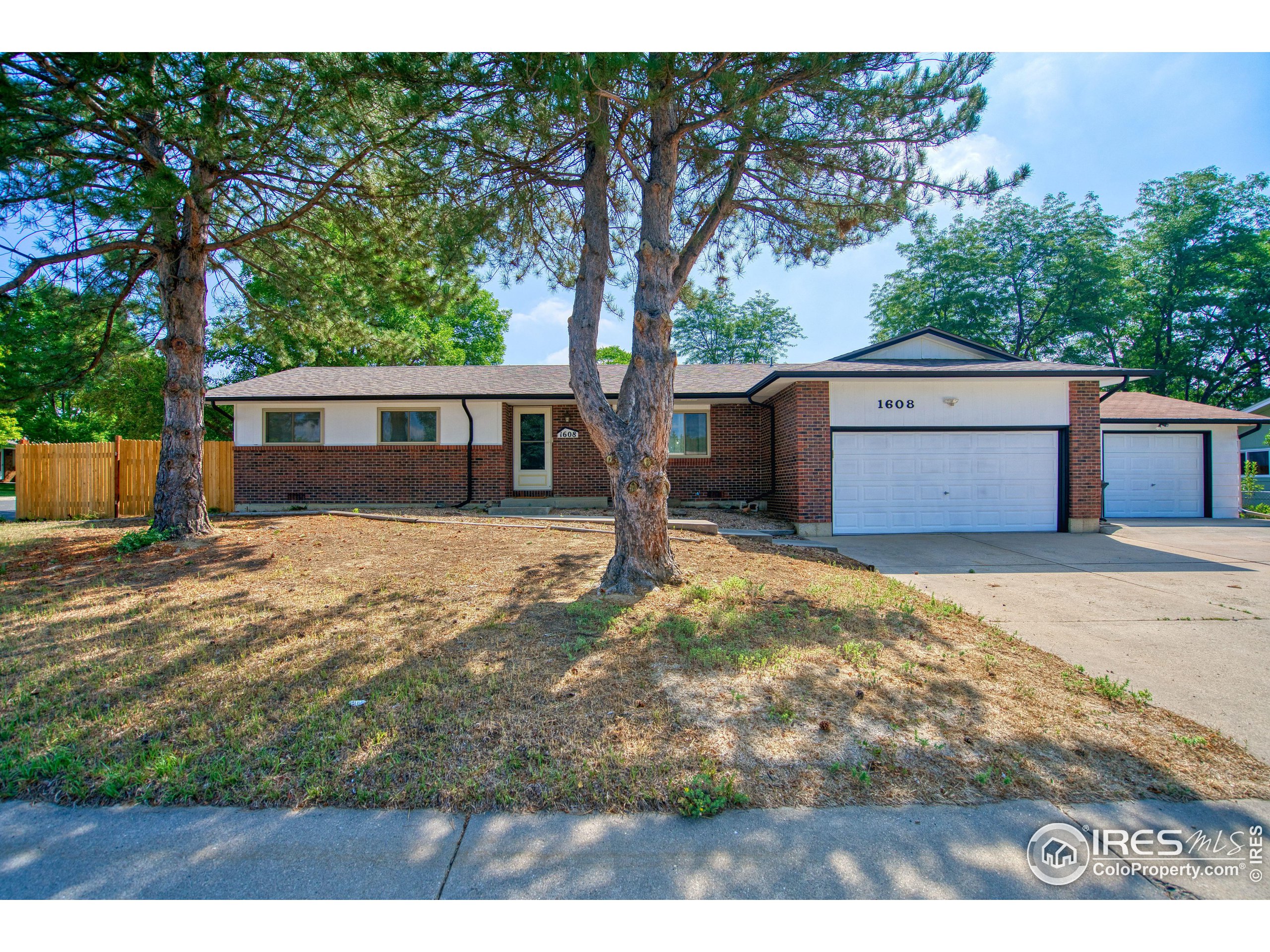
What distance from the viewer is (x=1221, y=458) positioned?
47.5 feet

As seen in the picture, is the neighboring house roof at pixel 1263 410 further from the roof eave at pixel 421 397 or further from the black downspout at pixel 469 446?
the black downspout at pixel 469 446

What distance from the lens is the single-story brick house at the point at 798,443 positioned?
11.1m

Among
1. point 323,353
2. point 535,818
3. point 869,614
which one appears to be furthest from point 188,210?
point 323,353

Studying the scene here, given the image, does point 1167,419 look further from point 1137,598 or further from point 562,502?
point 562,502

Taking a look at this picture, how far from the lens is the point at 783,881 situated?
2061 millimetres

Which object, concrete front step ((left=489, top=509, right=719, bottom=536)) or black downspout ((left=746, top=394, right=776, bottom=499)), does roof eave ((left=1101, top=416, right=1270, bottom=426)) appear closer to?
black downspout ((left=746, top=394, right=776, bottom=499))

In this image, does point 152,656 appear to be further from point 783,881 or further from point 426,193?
point 426,193

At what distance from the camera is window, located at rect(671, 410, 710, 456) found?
1409 cm

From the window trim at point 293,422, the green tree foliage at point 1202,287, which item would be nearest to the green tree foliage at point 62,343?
the window trim at point 293,422

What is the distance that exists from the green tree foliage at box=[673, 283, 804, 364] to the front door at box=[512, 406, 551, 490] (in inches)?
1065

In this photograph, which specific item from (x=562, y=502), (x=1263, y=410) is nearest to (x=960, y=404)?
(x=562, y=502)

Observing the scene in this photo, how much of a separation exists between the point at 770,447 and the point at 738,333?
28.4 m

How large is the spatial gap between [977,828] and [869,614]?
9.72 ft

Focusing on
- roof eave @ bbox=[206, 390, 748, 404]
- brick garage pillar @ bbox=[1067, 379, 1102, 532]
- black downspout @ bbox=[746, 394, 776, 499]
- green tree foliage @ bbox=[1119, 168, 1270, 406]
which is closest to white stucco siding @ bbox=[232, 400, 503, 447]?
roof eave @ bbox=[206, 390, 748, 404]
